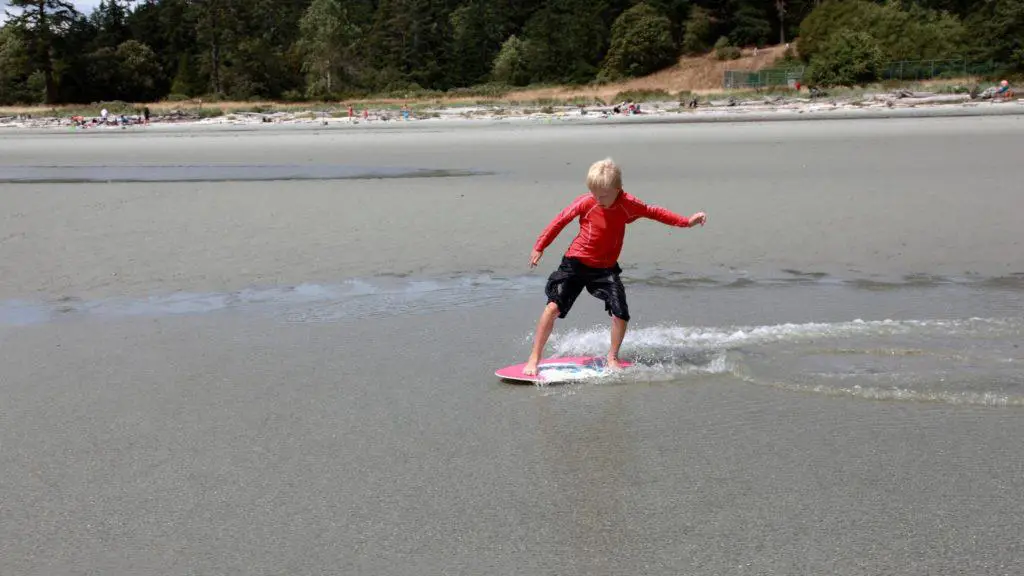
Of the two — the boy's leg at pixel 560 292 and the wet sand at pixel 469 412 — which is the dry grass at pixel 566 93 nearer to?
the wet sand at pixel 469 412

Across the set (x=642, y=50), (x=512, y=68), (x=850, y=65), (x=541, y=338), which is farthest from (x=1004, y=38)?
(x=541, y=338)

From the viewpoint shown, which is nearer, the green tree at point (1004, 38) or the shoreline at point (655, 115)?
the shoreline at point (655, 115)

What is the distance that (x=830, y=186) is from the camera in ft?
47.5

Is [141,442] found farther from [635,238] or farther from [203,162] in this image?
[203,162]

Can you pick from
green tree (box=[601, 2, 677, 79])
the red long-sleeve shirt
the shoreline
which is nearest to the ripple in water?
the red long-sleeve shirt

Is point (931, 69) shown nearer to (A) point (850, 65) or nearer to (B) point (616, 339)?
(A) point (850, 65)

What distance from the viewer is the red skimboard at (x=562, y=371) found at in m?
5.95

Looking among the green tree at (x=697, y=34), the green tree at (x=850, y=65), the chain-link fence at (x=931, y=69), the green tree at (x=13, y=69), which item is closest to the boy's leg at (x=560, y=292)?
the green tree at (x=850, y=65)

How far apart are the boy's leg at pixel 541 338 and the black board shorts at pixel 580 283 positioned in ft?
0.23

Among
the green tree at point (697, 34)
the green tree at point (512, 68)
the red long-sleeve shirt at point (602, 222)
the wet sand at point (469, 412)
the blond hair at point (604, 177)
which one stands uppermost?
the green tree at point (697, 34)

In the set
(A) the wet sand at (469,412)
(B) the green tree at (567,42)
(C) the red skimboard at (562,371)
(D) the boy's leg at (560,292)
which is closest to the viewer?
(A) the wet sand at (469,412)

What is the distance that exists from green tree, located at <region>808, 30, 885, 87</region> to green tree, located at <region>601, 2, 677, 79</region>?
30692 mm

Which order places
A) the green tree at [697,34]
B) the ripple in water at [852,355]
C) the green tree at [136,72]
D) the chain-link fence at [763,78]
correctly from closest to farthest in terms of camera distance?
the ripple in water at [852,355] < the chain-link fence at [763,78] < the green tree at [136,72] < the green tree at [697,34]

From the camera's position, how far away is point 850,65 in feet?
190
